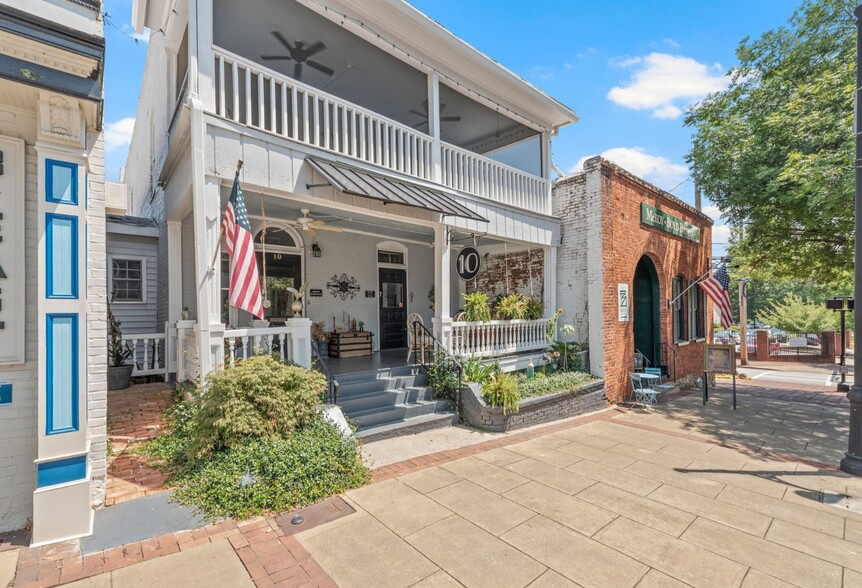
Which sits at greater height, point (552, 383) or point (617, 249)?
point (617, 249)

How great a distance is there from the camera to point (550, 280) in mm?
9844

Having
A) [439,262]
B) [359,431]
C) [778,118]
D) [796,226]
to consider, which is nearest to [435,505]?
[359,431]

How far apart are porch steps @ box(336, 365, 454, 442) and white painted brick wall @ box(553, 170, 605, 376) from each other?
4151 mm

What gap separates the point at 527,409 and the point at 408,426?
2.23m

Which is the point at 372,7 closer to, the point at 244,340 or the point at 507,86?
the point at 507,86

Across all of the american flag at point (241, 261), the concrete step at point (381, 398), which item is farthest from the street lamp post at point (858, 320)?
the american flag at point (241, 261)

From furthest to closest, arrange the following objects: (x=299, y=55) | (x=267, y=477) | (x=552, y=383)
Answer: (x=552, y=383), (x=299, y=55), (x=267, y=477)

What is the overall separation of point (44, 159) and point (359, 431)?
4.49 metres

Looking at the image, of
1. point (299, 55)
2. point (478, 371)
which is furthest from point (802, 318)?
point (299, 55)

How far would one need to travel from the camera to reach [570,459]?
5594 mm

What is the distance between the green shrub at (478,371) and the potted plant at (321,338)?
349 cm

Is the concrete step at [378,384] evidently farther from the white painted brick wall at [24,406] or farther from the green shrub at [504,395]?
the white painted brick wall at [24,406]

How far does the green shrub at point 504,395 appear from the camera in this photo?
265 inches

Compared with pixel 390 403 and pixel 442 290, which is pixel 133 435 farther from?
pixel 442 290
